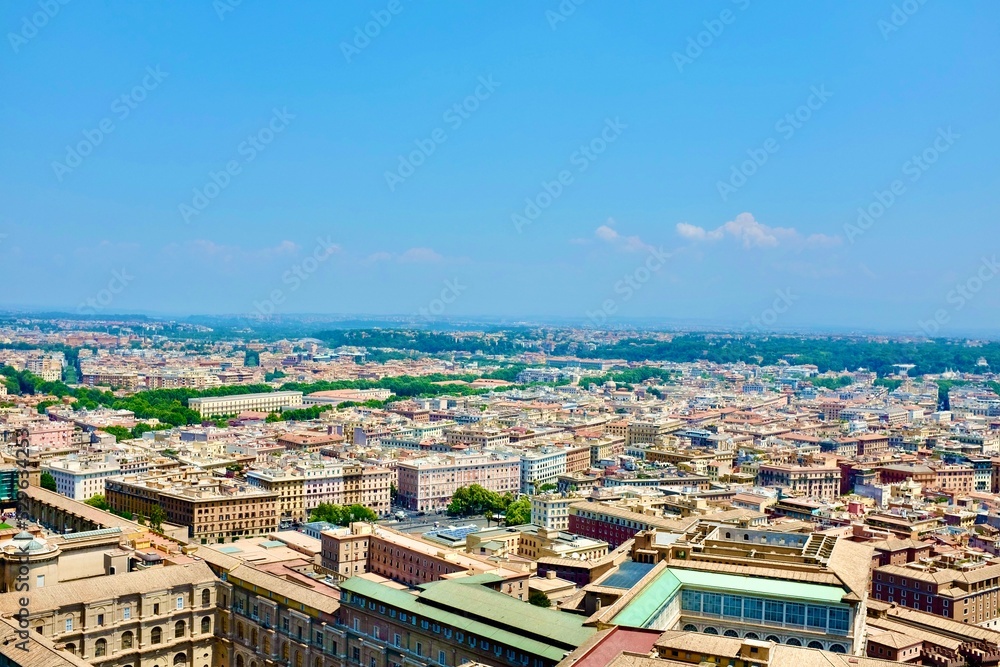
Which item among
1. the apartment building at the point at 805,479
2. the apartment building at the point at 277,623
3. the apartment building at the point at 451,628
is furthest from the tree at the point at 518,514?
the apartment building at the point at 451,628

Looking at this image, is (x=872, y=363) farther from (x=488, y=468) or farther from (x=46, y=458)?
(x=46, y=458)

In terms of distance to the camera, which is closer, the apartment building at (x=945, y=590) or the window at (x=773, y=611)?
the window at (x=773, y=611)

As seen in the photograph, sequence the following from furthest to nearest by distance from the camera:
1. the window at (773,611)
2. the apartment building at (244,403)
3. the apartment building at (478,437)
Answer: the apartment building at (244,403) < the apartment building at (478,437) < the window at (773,611)

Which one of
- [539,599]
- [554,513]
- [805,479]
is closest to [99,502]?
[554,513]

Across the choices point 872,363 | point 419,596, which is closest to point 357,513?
point 419,596

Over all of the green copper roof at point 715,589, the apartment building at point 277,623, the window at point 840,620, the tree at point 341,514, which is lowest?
the tree at point 341,514

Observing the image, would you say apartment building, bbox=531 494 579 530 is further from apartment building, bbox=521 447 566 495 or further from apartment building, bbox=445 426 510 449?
apartment building, bbox=445 426 510 449

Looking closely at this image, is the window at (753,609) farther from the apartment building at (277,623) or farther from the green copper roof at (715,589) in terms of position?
the apartment building at (277,623)
